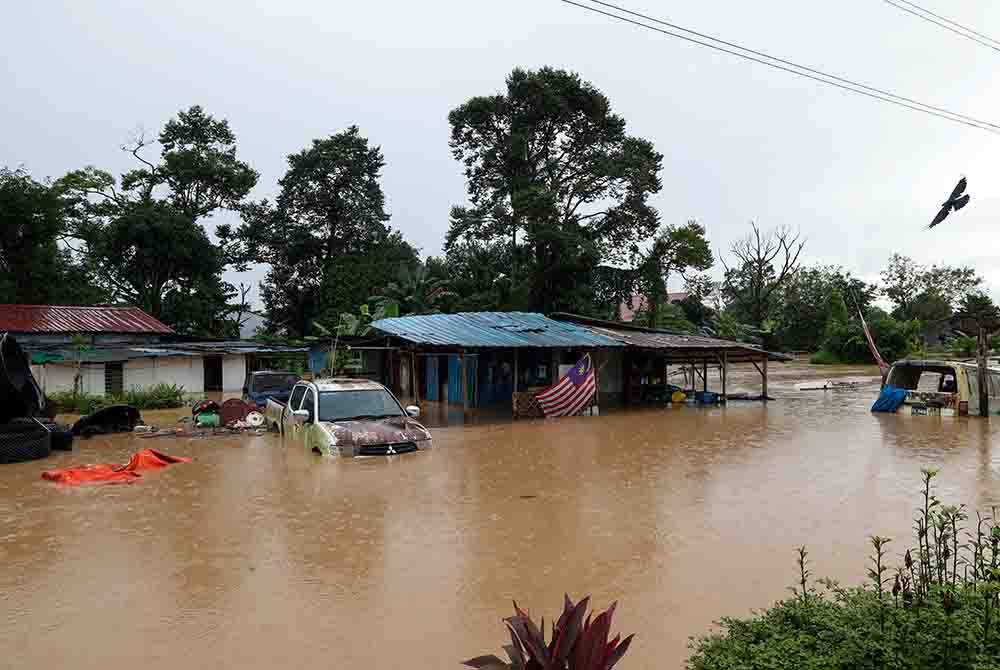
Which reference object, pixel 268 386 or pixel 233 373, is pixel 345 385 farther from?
pixel 233 373

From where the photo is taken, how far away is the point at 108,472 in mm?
10617

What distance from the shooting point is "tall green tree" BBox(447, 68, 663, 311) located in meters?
34.0

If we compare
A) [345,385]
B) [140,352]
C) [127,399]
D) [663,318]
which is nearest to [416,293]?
[140,352]

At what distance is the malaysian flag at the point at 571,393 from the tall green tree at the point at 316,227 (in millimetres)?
21822

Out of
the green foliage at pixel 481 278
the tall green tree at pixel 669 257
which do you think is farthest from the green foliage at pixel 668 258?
the green foliage at pixel 481 278

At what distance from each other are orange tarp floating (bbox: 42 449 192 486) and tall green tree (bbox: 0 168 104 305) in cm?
2426

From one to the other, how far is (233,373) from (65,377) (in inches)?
252

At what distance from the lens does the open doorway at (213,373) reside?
28.1m

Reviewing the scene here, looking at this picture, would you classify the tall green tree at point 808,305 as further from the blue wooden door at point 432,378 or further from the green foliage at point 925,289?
the blue wooden door at point 432,378

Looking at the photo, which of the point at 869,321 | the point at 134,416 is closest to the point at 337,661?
the point at 134,416

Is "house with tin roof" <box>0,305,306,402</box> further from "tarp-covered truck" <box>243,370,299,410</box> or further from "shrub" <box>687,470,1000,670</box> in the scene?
"shrub" <box>687,470,1000,670</box>

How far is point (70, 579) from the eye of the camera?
6.09m

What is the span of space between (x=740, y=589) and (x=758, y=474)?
5733 millimetres

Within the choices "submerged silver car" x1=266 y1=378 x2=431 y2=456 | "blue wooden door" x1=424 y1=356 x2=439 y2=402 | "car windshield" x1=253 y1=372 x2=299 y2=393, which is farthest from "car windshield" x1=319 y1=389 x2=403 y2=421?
"blue wooden door" x1=424 y1=356 x2=439 y2=402
